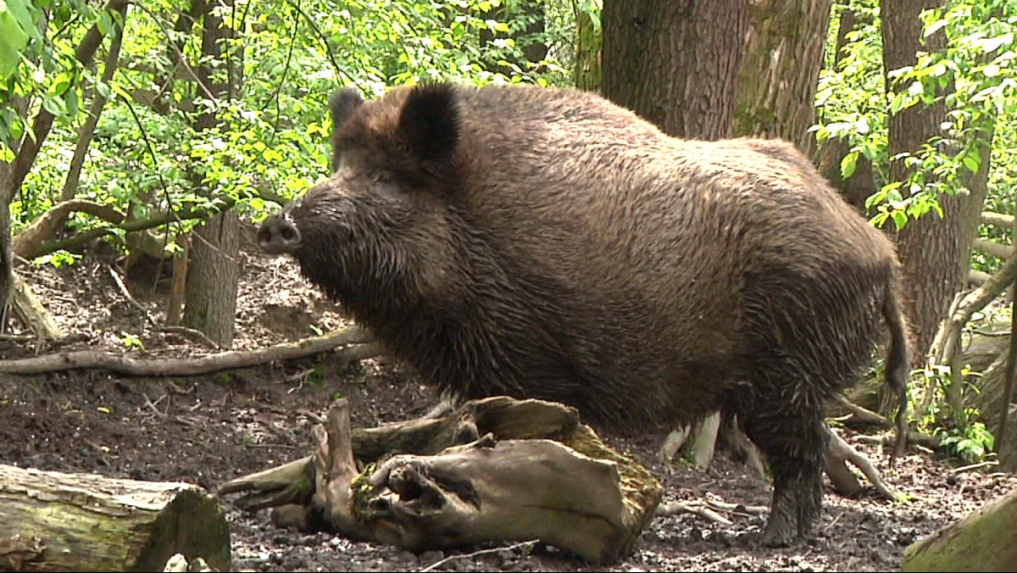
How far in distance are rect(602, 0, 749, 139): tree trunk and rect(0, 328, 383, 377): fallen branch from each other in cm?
236

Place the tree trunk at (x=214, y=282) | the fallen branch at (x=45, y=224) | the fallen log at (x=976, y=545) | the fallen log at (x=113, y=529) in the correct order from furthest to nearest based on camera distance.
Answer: the tree trunk at (x=214, y=282)
the fallen branch at (x=45, y=224)
the fallen log at (x=113, y=529)
the fallen log at (x=976, y=545)

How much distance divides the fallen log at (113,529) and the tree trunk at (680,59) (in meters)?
4.82

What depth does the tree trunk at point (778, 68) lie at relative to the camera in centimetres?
967

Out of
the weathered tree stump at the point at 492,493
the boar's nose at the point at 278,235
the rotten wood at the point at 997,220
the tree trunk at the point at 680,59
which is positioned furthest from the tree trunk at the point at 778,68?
the rotten wood at the point at 997,220

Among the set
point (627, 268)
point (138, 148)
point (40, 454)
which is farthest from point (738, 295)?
point (138, 148)

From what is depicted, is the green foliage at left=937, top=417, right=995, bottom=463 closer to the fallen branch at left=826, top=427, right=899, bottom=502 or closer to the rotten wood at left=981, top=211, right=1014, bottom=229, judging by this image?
the fallen branch at left=826, top=427, right=899, bottom=502

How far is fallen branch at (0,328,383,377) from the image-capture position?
8.77 metres

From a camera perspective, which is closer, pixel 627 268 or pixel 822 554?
pixel 822 554

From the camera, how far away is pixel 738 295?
6.00 metres

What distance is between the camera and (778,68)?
9672 mm

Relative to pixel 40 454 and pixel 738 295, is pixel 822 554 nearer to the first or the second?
pixel 738 295

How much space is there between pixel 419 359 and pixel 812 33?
490cm

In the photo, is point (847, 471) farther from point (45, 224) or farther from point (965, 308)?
point (45, 224)

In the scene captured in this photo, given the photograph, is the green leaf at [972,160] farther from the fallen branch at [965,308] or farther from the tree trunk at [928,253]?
the tree trunk at [928,253]
